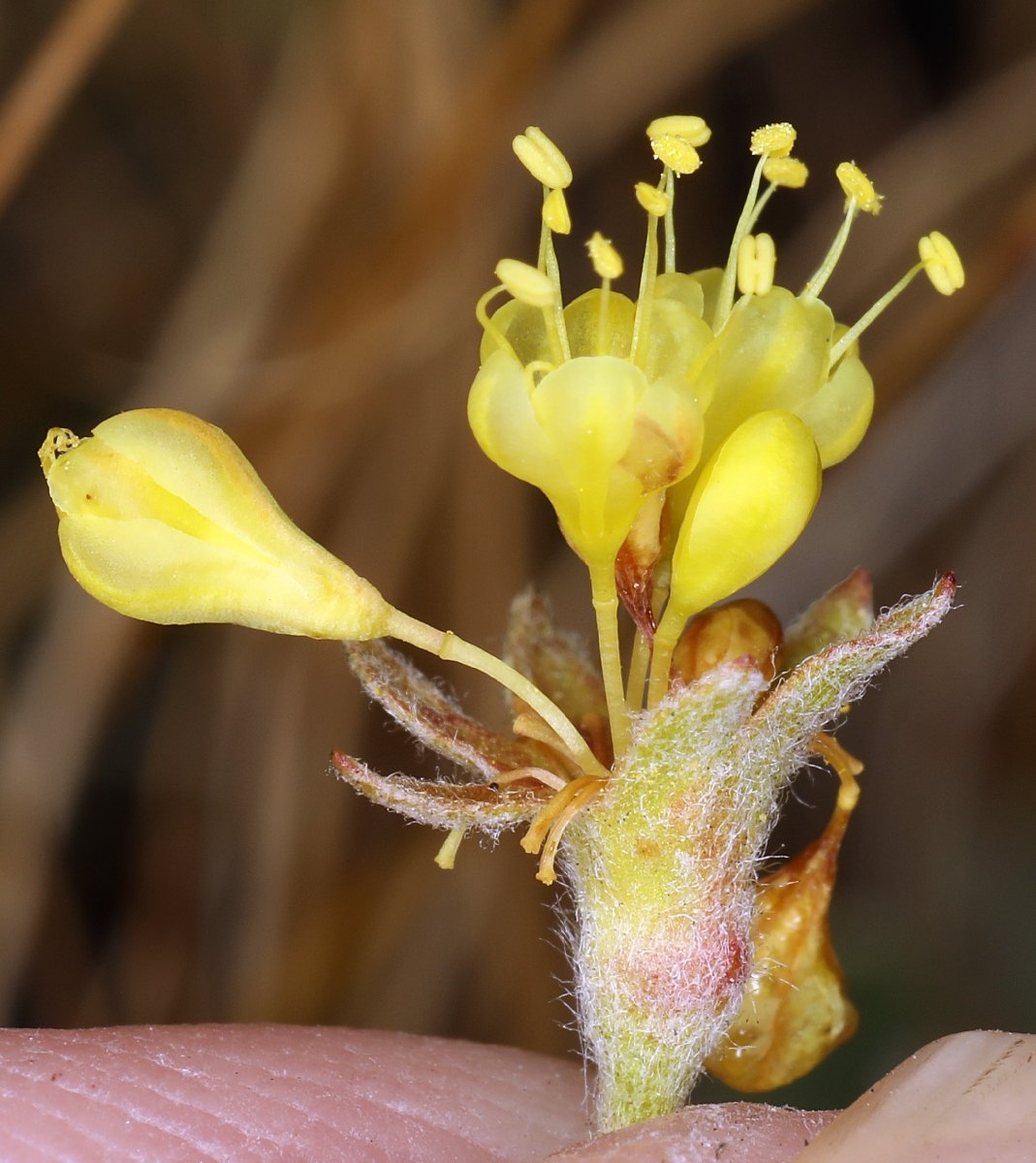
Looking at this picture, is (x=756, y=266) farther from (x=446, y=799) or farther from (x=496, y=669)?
(x=446, y=799)

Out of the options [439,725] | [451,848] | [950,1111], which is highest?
[439,725]

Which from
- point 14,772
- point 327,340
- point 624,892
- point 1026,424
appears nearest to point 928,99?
point 1026,424

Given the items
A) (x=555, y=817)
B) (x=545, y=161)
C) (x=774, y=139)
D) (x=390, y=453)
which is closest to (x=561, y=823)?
(x=555, y=817)

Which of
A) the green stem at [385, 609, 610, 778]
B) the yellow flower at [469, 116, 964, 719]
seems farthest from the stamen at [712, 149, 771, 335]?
the green stem at [385, 609, 610, 778]

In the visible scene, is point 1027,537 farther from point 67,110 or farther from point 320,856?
point 67,110

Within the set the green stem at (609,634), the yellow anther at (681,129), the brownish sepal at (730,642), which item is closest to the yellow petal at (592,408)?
the green stem at (609,634)

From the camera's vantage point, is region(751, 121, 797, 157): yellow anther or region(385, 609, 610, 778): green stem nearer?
region(385, 609, 610, 778): green stem

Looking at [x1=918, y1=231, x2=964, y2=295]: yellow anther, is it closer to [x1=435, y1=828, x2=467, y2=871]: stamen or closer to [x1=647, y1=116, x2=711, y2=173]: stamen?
[x1=647, y1=116, x2=711, y2=173]: stamen
